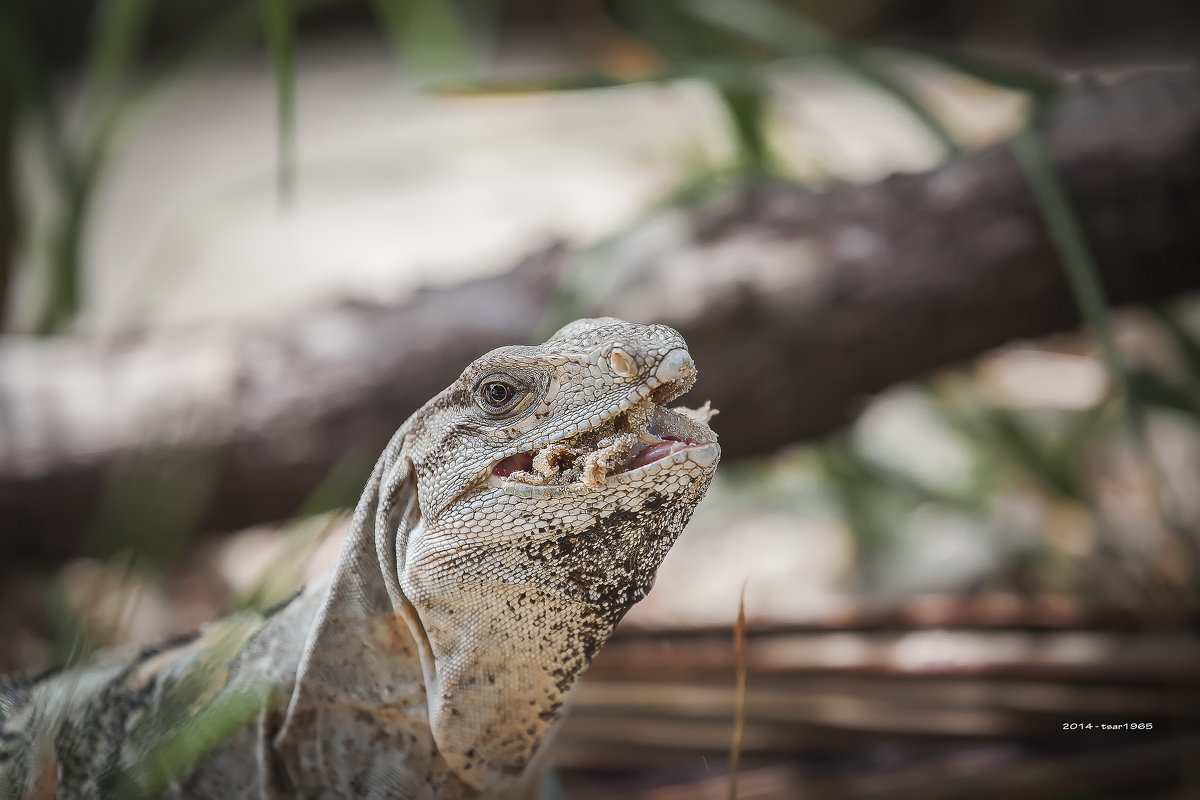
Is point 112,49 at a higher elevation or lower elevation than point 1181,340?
higher

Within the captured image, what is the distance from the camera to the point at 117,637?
1671 millimetres

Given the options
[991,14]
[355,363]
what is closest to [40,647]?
[355,363]

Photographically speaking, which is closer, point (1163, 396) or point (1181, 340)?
point (1163, 396)

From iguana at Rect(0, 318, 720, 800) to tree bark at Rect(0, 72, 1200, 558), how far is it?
35.7 inches

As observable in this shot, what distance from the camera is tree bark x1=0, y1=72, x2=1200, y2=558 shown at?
2.43m

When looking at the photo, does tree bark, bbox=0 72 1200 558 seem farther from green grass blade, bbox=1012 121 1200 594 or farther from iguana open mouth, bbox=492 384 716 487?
iguana open mouth, bbox=492 384 716 487

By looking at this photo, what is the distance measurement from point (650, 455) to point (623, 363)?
0.35 feet

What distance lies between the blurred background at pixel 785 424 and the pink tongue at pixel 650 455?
1.67 feet

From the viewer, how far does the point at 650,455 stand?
1131mm

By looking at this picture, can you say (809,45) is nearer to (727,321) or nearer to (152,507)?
(727,321)

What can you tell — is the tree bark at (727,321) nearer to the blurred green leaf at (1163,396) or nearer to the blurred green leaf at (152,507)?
the blurred green leaf at (152,507)

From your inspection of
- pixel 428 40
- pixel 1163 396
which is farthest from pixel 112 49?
pixel 1163 396

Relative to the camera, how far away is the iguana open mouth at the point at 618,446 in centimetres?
112

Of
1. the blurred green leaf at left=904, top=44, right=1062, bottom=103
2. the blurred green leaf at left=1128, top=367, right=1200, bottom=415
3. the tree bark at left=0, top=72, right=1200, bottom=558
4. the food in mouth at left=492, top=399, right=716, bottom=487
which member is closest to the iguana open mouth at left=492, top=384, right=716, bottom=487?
the food in mouth at left=492, top=399, right=716, bottom=487
